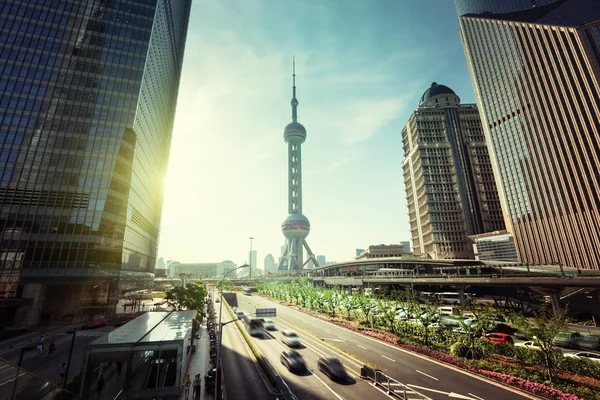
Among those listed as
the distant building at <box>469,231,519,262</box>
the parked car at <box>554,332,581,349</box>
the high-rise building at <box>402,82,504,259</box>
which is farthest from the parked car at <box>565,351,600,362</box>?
the high-rise building at <box>402,82,504,259</box>

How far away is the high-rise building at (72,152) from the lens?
56562mm

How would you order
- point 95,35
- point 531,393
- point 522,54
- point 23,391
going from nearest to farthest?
1. point 23,391
2. point 531,393
3. point 95,35
4. point 522,54

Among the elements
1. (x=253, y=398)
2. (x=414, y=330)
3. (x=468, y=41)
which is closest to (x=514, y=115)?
(x=468, y=41)

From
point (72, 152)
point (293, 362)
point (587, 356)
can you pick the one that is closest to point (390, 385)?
point (293, 362)

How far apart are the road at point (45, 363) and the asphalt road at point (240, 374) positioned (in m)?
14.2

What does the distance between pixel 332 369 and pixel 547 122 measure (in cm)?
10046

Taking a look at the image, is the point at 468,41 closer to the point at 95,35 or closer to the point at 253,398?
the point at 95,35

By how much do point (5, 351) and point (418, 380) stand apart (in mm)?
52037

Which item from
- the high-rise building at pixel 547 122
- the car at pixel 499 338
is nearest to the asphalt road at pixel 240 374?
the car at pixel 499 338

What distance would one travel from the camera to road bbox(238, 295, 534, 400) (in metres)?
22.7

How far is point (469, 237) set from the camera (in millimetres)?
109812

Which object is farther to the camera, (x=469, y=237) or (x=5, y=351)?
(x=469, y=237)

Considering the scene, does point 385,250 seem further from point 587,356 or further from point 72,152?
point 72,152

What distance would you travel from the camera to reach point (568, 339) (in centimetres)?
3497
